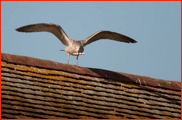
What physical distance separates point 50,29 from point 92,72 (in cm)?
287

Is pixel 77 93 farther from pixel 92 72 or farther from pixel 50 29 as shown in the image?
pixel 50 29

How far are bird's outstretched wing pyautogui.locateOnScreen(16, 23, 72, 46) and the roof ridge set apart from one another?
2.37 metres

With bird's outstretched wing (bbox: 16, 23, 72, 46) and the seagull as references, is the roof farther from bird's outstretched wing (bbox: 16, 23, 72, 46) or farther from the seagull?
bird's outstretched wing (bbox: 16, 23, 72, 46)

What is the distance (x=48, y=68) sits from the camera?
9.57m

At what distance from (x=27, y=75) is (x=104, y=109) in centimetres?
182

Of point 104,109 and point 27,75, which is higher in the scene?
point 27,75

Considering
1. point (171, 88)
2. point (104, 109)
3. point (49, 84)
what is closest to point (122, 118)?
point (104, 109)

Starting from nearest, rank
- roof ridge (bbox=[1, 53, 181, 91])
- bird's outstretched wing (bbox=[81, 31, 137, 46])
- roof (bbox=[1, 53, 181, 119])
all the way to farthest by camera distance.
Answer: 1. roof (bbox=[1, 53, 181, 119])
2. roof ridge (bbox=[1, 53, 181, 91])
3. bird's outstretched wing (bbox=[81, 31, 137, 46])

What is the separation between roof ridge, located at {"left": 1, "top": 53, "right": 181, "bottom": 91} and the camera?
9.35m

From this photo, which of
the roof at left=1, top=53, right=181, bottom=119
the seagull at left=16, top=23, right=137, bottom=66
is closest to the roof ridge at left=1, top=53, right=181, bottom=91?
the roof at left=1, top=53, right=181, bottom=119

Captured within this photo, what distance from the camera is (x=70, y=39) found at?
42.2 ft

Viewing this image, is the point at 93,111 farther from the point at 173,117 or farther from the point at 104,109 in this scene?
the point at 173,117

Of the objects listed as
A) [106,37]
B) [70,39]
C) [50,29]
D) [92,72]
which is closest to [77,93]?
[92,72]

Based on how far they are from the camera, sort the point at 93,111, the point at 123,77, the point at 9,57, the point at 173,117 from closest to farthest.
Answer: the point at 93,111, the point at 9,57, the point at 173,117, the point at 123,77
